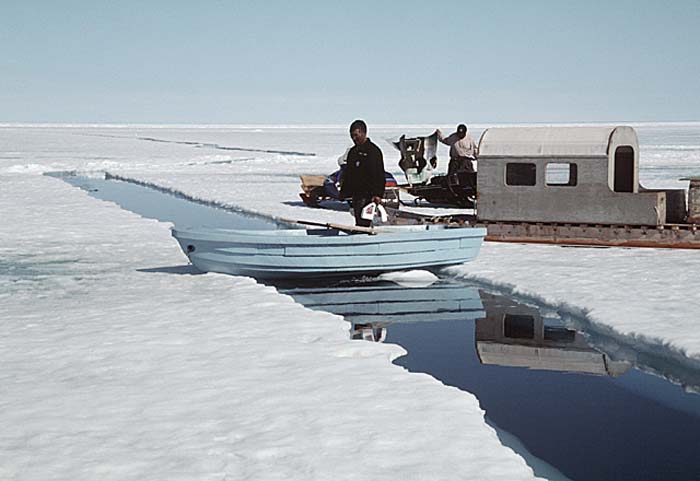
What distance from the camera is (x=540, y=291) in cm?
1140

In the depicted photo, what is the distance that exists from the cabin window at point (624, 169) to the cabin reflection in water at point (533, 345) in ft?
22.3

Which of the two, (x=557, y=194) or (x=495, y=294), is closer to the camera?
(x=495, y=294)

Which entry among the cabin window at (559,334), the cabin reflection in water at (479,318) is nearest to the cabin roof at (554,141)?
the cabin reflection in water at (479,318)

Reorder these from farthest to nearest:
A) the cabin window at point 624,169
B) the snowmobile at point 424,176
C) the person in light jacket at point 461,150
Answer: the snowmobile at point 424,176 → the person in light jacket at point 461,150 → the cabin window at point 624,169

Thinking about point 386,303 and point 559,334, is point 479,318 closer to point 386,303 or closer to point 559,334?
point 559,334

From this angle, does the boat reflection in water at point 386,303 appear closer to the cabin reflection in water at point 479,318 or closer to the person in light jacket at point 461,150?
the cabin reflection in water at point 479,318

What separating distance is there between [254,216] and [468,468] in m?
17.3

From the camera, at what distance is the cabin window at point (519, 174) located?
54.6 feet

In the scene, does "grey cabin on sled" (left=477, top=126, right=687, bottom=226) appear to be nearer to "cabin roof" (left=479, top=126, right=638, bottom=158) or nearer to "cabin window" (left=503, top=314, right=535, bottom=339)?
"cabin roof" (left=479, top=126, right=638, bottom=158)

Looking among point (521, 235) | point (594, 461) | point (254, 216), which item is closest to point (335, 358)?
point (594, 461)

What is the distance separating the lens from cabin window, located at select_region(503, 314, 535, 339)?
9500 mm

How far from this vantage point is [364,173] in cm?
1250

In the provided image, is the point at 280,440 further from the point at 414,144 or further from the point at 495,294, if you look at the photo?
the point at 414,144

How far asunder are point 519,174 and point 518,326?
300 inches
